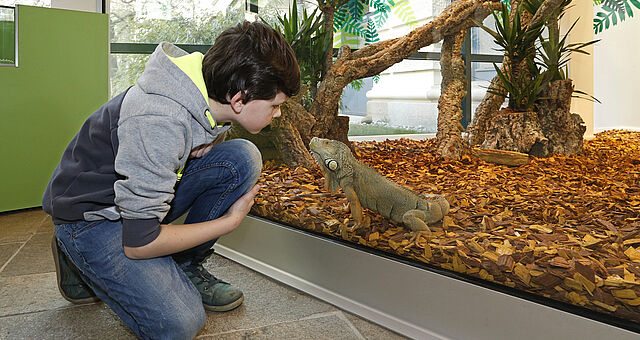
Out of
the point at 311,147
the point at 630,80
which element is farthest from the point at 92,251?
the point at 630,80

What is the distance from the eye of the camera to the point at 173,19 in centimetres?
296

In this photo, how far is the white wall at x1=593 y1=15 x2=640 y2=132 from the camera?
3.63 ft

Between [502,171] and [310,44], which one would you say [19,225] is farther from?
[502,171]

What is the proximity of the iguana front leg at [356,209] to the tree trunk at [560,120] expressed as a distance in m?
0.64

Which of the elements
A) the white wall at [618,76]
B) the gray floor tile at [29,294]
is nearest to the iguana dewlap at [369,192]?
the white wall at [618,76]

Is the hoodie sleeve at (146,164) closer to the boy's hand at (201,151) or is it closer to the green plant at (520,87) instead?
the boy's hand at (201,151)

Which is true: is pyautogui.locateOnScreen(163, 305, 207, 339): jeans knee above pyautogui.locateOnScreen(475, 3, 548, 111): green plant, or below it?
below

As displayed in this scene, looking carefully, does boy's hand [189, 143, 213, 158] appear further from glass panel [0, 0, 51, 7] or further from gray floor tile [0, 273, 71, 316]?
glass panel [0, 0, 51, 7]

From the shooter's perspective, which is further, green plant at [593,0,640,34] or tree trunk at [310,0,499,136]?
tree trunk at [310,0,499,136]

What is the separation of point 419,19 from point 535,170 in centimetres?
52

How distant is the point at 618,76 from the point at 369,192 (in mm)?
778

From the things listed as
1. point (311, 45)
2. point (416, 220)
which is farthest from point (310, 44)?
point (416, 220)

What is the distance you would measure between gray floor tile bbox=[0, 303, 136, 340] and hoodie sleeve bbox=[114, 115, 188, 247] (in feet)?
1.98

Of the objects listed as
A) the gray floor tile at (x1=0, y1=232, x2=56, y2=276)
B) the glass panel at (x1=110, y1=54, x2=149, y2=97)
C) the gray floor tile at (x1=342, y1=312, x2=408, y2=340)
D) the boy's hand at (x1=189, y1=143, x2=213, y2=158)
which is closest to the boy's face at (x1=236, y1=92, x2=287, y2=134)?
the boy's hand at (x1=189, y1=143, x2=213, y2=158)
